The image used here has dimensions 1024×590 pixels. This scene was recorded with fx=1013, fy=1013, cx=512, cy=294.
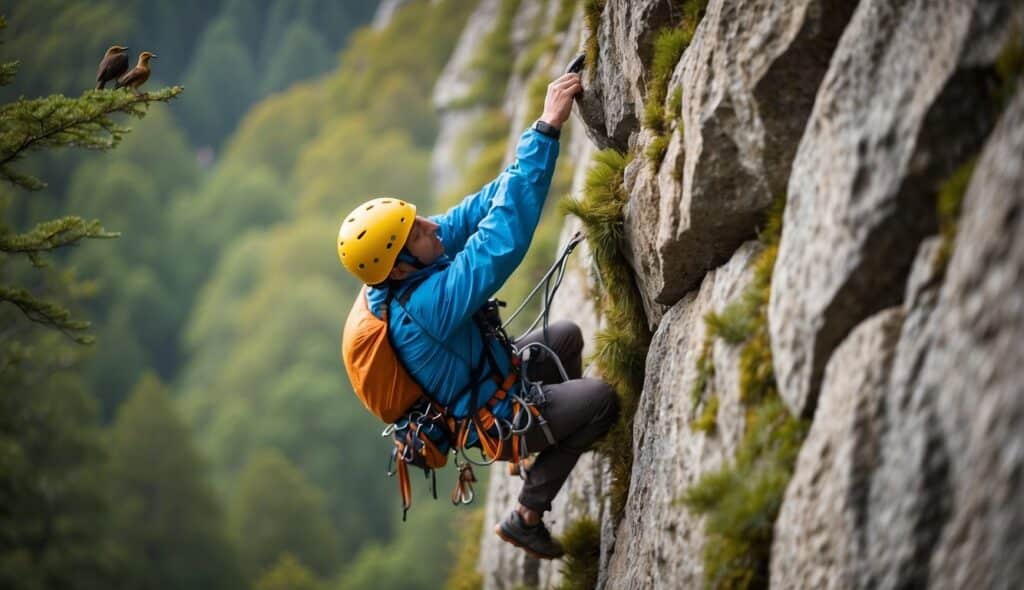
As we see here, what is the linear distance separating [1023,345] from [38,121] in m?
8.38

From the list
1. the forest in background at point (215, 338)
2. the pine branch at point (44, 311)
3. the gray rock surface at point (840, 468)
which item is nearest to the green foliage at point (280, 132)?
the forest in background at point (215, 338)

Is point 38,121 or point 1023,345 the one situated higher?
point 38,121

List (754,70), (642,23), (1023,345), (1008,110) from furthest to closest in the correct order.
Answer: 1. (642,23)
2. (754,70)
3. (1008,110)
4. (1023,345)

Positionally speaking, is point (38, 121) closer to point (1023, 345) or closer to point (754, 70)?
point (754, 70)

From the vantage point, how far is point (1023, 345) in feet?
12.9

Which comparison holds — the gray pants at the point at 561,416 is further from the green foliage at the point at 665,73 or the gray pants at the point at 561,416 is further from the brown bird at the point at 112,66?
the brown bird at the point at 112,66

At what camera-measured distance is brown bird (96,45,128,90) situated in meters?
9.28

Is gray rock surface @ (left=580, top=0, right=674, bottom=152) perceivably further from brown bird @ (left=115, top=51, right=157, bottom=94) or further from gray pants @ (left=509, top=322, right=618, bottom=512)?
brown bird @ (left=115, top=51, right=157, bottom=94)

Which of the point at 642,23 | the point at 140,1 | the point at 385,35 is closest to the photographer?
the point at 642,23

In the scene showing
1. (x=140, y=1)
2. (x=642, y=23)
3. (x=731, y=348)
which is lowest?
(x=731, y=348)

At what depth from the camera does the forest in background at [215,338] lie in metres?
39.6

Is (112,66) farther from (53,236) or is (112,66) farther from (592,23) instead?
(592,23)

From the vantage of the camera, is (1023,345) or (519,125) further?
(519,125)

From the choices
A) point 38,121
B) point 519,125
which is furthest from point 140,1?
point 38,121
